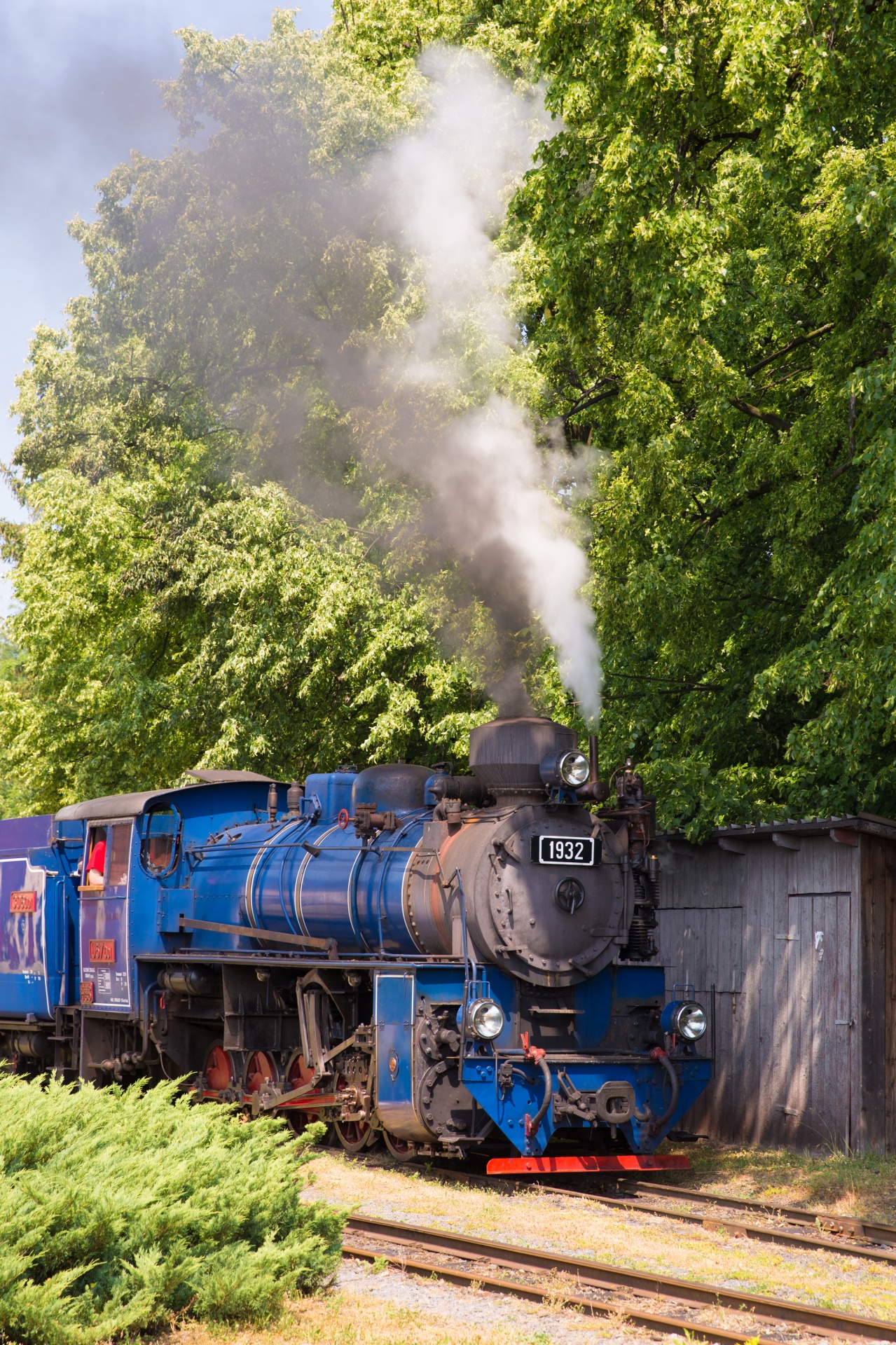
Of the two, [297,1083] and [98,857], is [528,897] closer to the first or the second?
[297,1083]

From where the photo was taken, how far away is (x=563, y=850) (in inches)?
386

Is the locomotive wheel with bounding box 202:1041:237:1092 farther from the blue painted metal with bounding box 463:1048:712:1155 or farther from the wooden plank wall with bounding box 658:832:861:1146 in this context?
the wooden plank wall with bounding box 658:832:861:1146

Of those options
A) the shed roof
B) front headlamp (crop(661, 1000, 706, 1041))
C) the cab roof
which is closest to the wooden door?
the shed roof

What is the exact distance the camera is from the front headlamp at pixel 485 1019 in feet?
30.3

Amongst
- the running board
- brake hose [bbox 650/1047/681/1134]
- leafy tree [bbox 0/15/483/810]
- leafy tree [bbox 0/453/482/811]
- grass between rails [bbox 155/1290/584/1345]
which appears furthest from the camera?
leafy tree [bbox 0/453/482/811]

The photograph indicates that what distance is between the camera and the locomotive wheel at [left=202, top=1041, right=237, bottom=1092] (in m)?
12.6

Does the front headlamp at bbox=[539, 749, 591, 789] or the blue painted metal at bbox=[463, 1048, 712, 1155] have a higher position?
the front headlamp at bbox=[539, 749, 591, 789]

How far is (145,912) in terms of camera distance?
13.2 meters

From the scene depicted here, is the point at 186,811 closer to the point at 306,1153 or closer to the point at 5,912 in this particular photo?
the point at 5,912

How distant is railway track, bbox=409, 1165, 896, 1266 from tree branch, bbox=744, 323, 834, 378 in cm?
808

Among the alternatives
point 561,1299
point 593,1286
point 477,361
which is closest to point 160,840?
point 477,361

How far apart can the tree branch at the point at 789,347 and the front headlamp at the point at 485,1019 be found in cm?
749

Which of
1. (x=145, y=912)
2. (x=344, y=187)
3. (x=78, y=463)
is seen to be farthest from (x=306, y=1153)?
(x=78, y=463)

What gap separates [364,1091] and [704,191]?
904 cm
